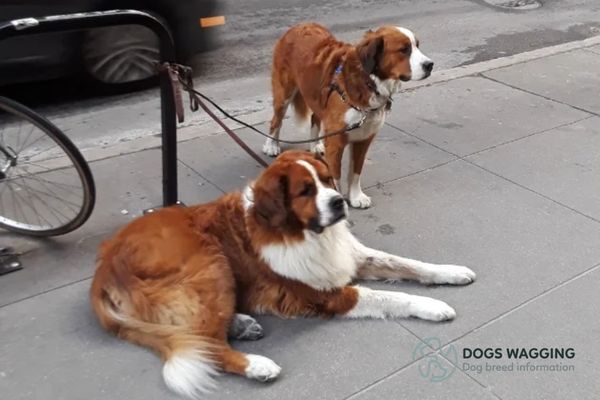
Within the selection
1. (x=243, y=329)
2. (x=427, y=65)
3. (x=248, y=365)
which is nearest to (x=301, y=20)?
(x=427, y=65)

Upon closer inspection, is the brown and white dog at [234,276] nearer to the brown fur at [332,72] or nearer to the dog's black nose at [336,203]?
the dog's black nose at [336,203]

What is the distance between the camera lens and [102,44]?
654cm

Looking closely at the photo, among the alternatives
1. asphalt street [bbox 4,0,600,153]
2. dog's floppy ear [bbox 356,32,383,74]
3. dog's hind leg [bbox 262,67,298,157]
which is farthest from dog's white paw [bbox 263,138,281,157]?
dog's floppy ear [bbox 356,32,383,74]

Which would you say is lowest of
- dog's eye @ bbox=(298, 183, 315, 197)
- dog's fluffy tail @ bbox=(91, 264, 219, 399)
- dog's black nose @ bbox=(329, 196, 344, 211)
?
dog's fluffy tail @ bbox=(91, 264, 219, 399)

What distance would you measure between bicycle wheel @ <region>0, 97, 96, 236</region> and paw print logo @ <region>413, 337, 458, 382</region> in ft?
7.29

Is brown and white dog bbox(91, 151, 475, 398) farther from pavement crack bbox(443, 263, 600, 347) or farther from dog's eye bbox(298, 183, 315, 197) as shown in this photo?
pavement crack bbox(443, 263, 600, 347)

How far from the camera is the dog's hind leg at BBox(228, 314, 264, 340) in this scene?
10.8 ft

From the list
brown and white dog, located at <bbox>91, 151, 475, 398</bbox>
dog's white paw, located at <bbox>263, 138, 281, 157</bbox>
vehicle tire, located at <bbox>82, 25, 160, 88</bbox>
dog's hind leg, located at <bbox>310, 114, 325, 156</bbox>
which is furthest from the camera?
vehicle tire, located at <bbox>82, 25, 160, 88</bbox>

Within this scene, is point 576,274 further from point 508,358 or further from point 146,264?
point 146,264

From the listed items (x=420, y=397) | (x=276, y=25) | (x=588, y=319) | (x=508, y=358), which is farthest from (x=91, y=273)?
(x=276, y=25)

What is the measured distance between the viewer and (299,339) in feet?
11.0

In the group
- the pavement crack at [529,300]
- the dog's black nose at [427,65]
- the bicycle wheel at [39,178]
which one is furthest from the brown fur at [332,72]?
the bicycle wheel at [39,178]

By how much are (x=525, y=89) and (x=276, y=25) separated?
422 cm

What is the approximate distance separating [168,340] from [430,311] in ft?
4.62
